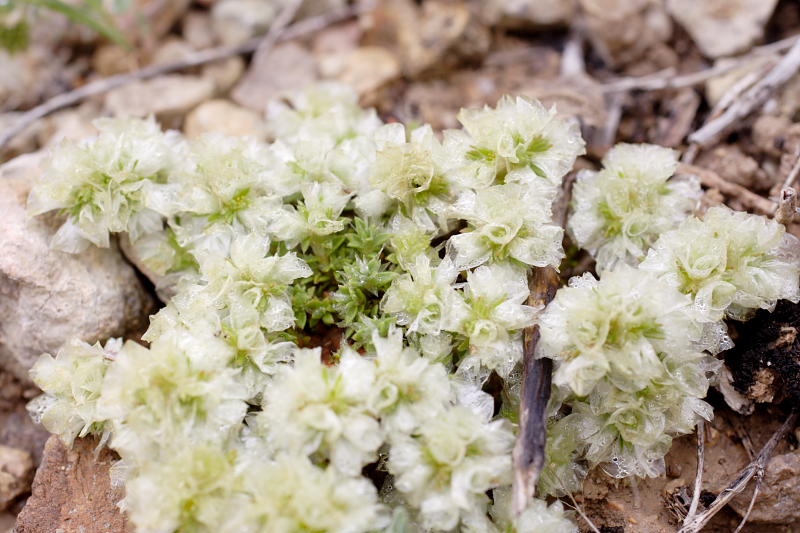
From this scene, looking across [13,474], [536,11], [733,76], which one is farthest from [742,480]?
[13,474]

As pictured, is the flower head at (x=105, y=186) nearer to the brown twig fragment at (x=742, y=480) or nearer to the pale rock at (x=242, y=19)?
the pale rock at (x=242, y=19)

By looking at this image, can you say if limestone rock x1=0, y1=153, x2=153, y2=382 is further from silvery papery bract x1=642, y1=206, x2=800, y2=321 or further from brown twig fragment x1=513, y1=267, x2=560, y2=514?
silvery papery bract x1=642, y1=206, x2=800, y2=321

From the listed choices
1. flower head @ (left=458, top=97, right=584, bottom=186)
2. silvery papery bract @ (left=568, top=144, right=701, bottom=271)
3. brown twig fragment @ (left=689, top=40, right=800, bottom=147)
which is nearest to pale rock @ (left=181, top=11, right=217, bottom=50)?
flower head @ (left=458, top=97, right=584, bottom=186)

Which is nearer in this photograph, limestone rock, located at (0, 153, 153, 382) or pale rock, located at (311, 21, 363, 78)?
limestone rock, located at (0, 153, 153, 382)

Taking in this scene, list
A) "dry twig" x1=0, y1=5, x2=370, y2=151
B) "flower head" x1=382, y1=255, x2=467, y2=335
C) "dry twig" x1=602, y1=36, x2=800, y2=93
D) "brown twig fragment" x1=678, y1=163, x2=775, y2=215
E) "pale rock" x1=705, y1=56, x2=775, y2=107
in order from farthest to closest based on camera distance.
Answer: "dry twig" x1=0, y1=5, x2=370, y2=151, "dry twig" x1=602, y1=36, x2=800, y2=93, "pale rock" x1=705, y1=56, x2=775, y2=107, "brown twig fragment" x1=678, y1=163, x2=775, y2=215, "flower head" x1=382, y1=255, x2=467, y2=335

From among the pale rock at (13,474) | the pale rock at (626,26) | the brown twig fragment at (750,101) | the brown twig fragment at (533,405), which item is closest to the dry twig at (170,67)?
the pale rock at (626,26)

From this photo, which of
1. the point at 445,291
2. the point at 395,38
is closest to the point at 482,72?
the point at 395,38

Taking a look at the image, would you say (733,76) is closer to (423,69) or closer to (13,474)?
(423,69)

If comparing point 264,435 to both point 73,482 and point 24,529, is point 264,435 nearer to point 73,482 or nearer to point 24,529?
point 73,482
